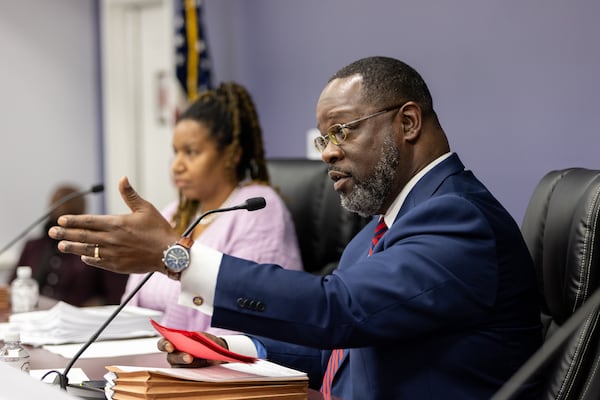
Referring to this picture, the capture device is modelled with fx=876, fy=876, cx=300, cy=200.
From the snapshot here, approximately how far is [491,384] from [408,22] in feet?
7.06

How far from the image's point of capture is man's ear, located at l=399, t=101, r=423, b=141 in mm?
1645

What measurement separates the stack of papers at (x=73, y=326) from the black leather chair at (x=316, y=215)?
24.7 inches

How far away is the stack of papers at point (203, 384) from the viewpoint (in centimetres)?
129

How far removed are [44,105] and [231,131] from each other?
2.82 metres

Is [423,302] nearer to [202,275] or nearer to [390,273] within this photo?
[390,273]

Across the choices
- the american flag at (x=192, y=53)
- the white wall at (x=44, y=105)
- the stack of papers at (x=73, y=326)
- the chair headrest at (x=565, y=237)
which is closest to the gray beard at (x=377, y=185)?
the chair headrest at (x=565, y=237)

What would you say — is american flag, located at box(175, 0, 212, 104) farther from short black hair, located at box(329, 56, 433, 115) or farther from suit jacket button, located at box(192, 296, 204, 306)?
suit jacket button, located at box(192, 296, 204, 306)

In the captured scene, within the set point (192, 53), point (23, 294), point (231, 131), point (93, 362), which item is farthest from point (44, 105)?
point (93, 362)

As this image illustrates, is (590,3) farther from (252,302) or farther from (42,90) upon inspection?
(42,90)

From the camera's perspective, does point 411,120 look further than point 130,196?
Yes

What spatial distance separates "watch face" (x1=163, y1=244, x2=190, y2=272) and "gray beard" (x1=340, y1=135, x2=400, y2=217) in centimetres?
44

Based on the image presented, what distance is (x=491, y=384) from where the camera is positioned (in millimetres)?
1493

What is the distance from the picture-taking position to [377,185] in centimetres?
166

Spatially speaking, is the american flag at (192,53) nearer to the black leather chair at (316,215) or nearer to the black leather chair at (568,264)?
the black leather chair at (316,215)
